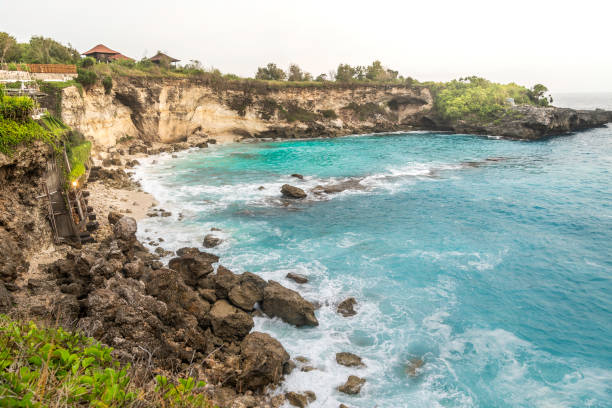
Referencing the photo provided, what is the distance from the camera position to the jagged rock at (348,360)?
11211mm

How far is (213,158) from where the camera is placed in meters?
42.9

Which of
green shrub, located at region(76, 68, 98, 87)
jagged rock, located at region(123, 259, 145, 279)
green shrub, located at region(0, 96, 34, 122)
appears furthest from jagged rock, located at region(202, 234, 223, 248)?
green shrub, located at region(76, 68, 98, 87)

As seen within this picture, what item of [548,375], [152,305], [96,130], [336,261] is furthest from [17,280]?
[96,130]

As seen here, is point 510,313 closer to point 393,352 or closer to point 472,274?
point 472,274

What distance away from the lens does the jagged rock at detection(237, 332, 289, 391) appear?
9.88 m

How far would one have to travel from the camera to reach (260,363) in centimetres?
1001

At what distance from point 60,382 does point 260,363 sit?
6.63 meters

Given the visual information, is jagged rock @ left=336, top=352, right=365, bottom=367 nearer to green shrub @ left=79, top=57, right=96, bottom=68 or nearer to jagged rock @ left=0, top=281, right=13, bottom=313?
jagged rock @ left=0, top=281, right=13, bottom=313

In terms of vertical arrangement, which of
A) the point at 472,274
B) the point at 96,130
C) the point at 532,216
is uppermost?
the point at 96,130

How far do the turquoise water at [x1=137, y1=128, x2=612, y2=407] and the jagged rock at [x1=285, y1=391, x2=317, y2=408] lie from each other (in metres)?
0.28

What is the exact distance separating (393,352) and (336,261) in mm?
6380

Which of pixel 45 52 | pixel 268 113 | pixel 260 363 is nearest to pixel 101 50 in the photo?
pixel 45 52

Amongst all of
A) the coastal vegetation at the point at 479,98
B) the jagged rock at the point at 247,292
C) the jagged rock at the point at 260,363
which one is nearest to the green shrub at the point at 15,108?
the jagged rock at the point at 247,292

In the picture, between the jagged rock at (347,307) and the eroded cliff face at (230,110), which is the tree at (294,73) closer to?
the eroded cliff face at (230,110)
